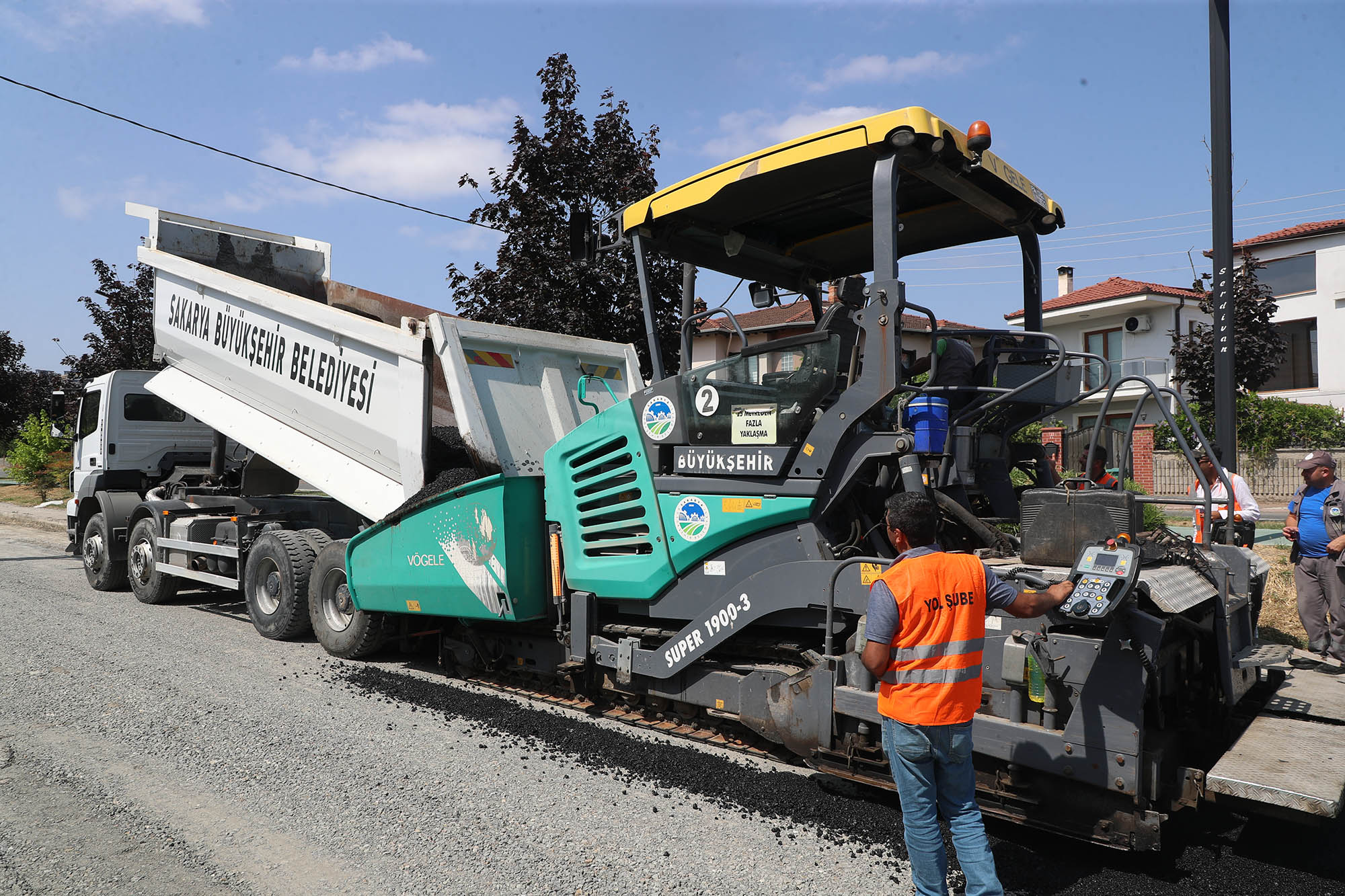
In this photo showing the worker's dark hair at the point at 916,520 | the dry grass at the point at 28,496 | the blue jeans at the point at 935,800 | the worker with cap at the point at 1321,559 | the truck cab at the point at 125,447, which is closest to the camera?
the blue jeans at the point at 935,800

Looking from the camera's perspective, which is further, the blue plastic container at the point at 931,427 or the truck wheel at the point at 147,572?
the truck wheel at the point at 147,572

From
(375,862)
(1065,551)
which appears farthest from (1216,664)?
(375,862)

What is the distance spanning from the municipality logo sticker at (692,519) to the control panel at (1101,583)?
186 centimetres

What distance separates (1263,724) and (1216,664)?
476mm

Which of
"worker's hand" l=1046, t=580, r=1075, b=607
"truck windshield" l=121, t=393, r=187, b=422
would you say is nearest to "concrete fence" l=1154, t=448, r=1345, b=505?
"worker's hand" l=1046, t=580, r=1075, b=607

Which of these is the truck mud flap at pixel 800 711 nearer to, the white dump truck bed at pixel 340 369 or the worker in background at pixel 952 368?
the worker in background at pixel 952 368

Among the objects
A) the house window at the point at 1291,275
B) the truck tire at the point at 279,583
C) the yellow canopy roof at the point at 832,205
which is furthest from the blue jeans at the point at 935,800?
the house window at the point at 1291,275

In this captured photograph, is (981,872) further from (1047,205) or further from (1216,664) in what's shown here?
(1047,205)

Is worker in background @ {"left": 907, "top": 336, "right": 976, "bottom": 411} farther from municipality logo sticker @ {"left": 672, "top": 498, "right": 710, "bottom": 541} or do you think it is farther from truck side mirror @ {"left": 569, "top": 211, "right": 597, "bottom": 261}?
truck side mirror @ {"left": 569, "top": 211, "right": 597, "bottom": 261}

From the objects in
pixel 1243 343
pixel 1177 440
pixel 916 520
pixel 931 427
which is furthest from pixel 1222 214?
pixel 1243 343

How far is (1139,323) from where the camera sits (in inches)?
1130

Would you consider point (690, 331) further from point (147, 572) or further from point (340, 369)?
point (147, 572)

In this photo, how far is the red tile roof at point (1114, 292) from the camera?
2833cm

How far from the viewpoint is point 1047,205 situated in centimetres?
492
